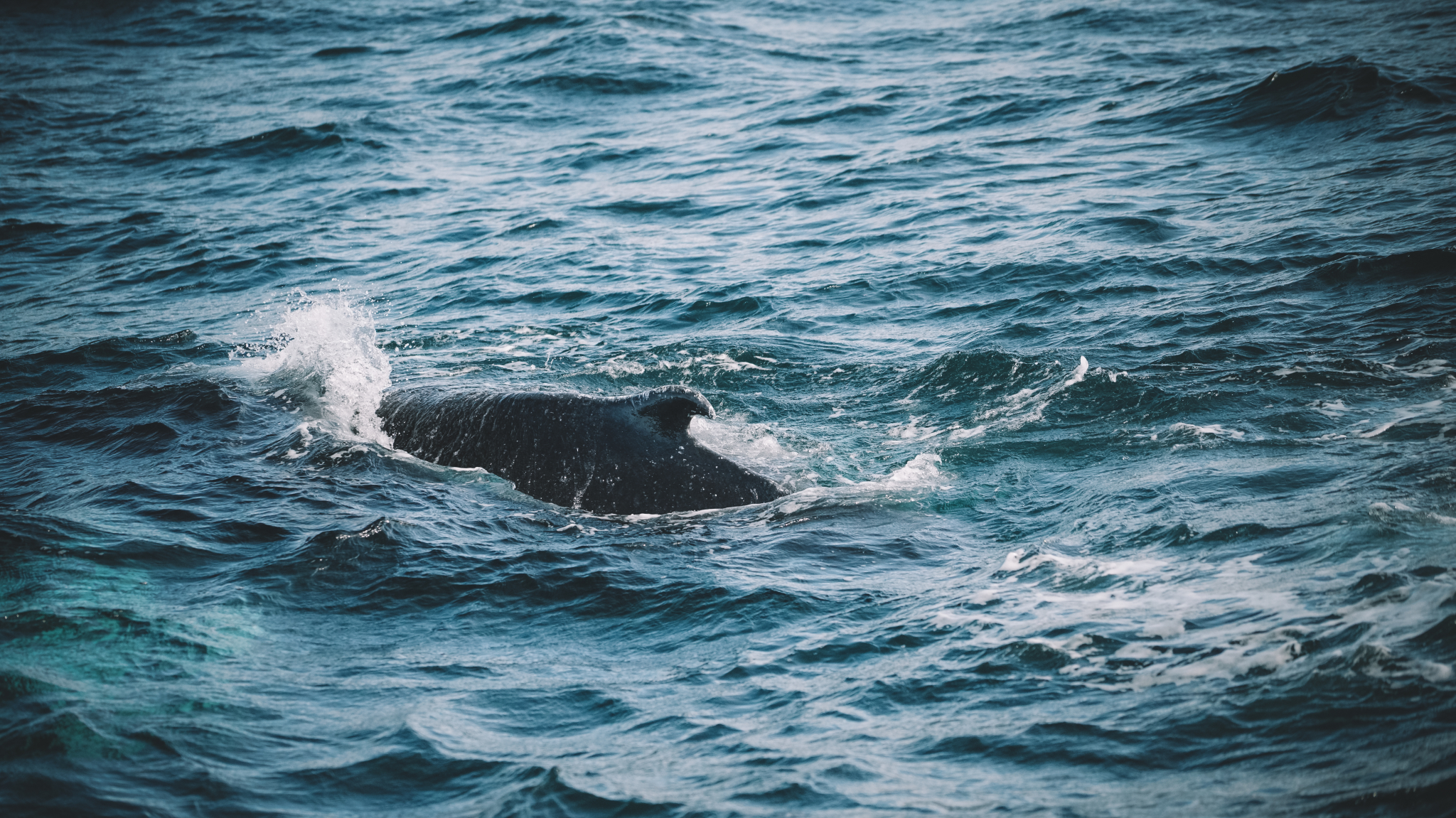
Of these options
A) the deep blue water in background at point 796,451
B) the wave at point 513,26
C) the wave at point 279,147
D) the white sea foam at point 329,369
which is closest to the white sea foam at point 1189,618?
the deep blue water in background at point 796,451

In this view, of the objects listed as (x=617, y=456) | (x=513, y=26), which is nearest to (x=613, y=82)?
(x=513, y=26)

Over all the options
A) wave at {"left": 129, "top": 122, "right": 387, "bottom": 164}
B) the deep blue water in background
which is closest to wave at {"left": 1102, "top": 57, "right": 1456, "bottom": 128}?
the deep blue water in background

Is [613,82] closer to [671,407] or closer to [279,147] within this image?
[279,147]

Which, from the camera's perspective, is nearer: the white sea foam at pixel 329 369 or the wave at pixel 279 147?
the white sea foam at pixel 329 369

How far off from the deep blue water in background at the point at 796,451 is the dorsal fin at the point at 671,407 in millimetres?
710

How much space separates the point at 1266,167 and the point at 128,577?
13.1 meters

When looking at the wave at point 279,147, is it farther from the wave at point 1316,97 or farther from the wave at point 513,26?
the wave at point 1316,97

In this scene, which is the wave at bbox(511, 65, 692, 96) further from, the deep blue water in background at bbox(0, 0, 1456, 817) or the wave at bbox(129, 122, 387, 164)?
the wave at bbox(129, 122, 387, 164)

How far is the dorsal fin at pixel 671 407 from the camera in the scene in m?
7.57

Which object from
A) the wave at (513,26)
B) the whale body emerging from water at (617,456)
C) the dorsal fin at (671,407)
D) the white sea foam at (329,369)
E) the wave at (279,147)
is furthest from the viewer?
the wave at (513,26)

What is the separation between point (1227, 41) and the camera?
19.1 metres

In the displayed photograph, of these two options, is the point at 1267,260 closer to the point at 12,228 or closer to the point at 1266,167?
the point at 1266,167

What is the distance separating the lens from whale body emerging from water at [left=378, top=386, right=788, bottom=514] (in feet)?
25.7

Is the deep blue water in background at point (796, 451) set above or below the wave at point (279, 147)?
below
